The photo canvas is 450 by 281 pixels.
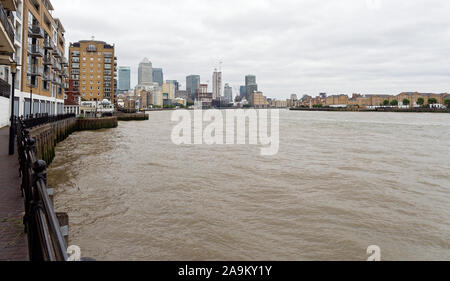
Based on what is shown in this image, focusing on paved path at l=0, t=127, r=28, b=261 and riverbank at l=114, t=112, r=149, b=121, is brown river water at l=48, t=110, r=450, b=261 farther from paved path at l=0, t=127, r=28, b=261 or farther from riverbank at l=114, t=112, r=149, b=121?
riverbank at l=114, t=112, r=149, b=121

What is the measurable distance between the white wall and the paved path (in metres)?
23.5

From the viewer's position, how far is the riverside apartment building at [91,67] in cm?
11762

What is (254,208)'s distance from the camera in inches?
514

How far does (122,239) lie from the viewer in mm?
9875

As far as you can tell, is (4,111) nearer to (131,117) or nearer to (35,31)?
(35,31)

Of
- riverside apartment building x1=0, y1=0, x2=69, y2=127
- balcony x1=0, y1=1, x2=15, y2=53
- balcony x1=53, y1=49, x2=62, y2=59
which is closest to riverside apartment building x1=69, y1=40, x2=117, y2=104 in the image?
balcony x1=53, y1=49, x2=62, y2=59

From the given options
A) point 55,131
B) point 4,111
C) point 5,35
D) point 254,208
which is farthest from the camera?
point 4,111

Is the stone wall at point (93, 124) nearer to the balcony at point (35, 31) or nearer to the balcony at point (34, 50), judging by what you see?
the balcony at point (34, 50)

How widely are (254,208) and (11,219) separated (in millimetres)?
8472

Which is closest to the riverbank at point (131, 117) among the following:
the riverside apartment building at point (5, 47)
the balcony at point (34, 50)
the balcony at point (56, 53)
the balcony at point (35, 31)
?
the balcony at point (56, 53)

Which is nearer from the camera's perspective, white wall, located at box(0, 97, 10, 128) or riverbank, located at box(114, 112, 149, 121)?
white wall, located at box(0, 97, 10, 128)

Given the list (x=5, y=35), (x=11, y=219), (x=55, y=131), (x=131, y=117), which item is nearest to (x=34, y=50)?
(x=55, y=131)

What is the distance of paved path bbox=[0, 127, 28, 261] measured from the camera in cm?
523

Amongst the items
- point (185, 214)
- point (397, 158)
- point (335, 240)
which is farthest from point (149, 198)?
point (397, 158)
